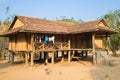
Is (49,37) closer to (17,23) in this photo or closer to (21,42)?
(21,42)

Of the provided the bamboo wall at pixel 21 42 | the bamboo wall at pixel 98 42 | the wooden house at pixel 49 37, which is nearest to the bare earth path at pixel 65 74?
the wooden house at pixel 49 37

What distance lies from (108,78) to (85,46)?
10157 millimetres

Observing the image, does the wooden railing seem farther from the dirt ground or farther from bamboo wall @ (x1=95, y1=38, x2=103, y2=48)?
bamboo wall @ (x1=95, y1=38, x2=103, y2=48)

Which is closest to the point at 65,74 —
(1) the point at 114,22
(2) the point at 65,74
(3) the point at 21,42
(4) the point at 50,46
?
(2) the point at 65,74

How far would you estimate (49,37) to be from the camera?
70.1ft

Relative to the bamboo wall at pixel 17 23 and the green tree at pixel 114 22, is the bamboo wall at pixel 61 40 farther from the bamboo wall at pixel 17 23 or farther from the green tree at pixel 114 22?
the green tree at pixel 114 22

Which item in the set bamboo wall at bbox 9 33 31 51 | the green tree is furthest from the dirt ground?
the green tree

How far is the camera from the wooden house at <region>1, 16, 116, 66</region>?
779 inches

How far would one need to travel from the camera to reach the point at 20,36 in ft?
69.9

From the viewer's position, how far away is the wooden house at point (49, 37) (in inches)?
779

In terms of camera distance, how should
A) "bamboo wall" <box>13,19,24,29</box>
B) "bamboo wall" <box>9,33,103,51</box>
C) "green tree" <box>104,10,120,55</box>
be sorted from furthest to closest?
"green tree" <box>104,10,120,55</box> < "bamboo wall" <box>13,19,24,29</box> < "bamboo wall" <box>9,33,103,51</box>

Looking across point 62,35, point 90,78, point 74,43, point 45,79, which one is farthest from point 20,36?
point 90,78

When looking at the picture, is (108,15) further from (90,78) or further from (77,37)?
(90,78)

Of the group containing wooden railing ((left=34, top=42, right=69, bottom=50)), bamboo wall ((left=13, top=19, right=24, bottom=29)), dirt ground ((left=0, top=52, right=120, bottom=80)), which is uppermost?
bamboo wall ((left=13, top=19, right=24, bottom=29))
